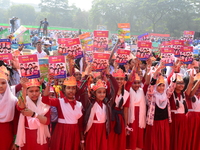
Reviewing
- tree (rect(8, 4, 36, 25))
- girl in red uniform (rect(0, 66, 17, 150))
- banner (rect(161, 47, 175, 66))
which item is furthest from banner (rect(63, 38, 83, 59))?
tree (rect(8, 4, 36, 25))

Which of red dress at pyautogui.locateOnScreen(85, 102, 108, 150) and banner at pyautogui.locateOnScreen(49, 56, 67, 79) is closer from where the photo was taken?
banner at pyautogui.locateOnScreen(49, 56, 67, 79)

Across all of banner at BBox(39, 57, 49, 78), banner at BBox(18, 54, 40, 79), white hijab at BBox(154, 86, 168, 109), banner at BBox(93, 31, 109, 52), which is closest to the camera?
banner at BBox(18, 54, 40, 79)

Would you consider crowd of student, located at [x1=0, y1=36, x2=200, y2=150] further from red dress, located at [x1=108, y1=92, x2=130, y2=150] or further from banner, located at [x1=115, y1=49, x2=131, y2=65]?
banner, located at [x1=115, y1=49, x2=131, y2=65]

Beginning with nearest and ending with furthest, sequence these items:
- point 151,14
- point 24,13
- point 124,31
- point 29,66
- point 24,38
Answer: point 29,66, point 24,38, point 124,31, point 151,14, point 24,13

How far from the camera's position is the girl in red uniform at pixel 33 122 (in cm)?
299

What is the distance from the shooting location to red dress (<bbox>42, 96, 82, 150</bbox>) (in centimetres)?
327

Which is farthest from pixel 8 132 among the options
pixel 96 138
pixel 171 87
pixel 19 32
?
pixel 171 87

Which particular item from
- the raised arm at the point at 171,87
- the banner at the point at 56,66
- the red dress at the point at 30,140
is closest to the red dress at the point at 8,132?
the red dress at the point at 30,140

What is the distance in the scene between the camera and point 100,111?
137 inches

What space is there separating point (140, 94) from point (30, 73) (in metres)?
2.20

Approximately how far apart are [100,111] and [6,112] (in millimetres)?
1448

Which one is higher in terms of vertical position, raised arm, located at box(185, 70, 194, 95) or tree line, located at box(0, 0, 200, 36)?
tree line, located at box(0, 0, 200, 36)

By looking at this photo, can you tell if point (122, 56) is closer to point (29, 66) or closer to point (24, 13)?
point (29, 66)

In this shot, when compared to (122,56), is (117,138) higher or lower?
lower
